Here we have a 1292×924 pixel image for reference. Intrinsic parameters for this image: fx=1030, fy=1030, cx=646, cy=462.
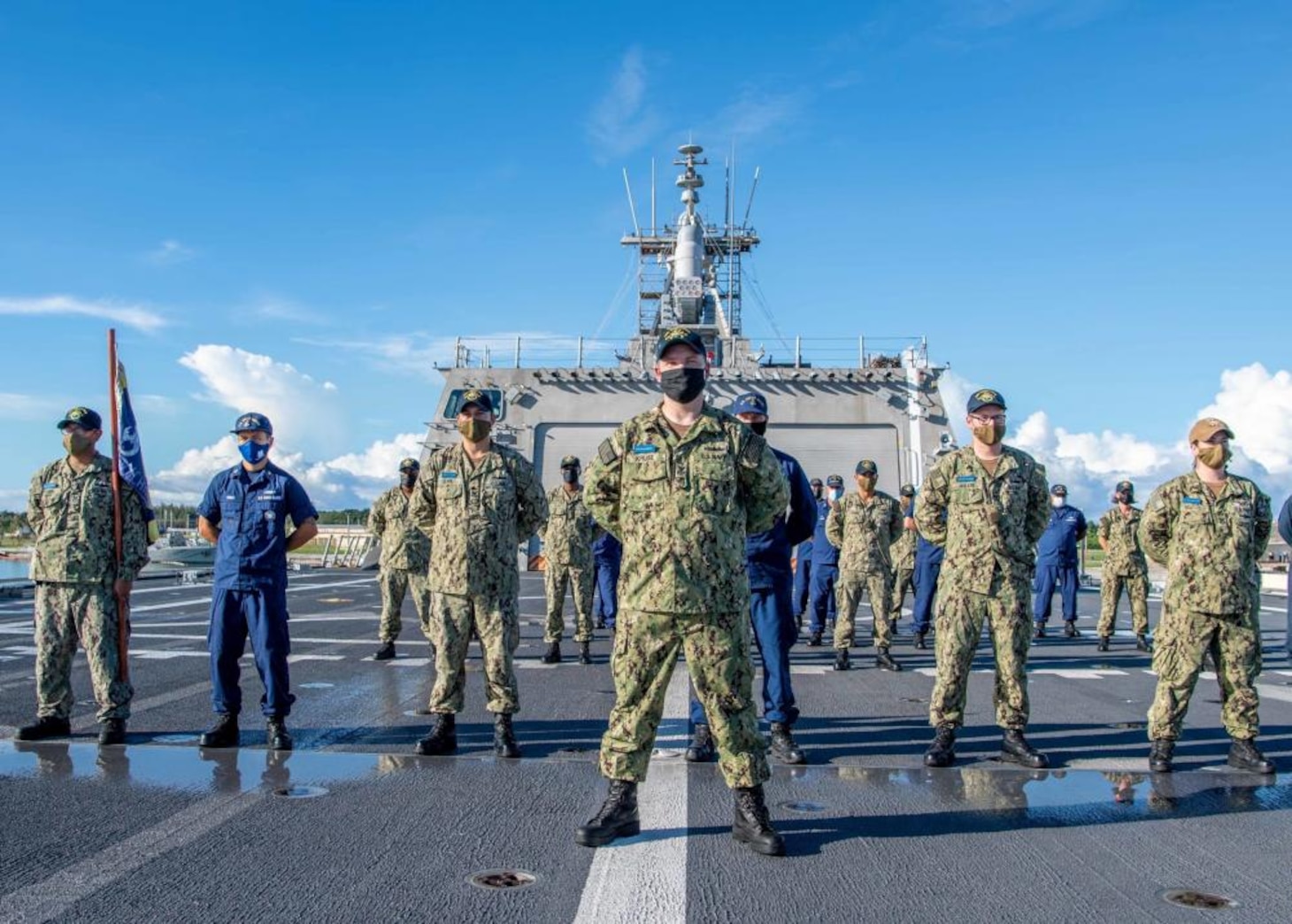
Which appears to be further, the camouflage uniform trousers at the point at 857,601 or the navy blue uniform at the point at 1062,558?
the navy blue uniform at the point at 1062,558

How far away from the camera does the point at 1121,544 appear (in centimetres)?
1188

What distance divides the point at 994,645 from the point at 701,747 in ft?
5.22

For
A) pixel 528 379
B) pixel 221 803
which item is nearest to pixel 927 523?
pixel 221 803

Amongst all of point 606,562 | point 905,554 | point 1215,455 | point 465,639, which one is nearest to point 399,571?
point 606,562

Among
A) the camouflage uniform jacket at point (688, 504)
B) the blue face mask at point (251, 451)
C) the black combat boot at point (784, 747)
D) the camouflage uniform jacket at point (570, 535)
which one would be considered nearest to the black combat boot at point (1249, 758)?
the black combat boot at point (784, 747)

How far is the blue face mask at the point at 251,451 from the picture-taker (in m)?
5.83

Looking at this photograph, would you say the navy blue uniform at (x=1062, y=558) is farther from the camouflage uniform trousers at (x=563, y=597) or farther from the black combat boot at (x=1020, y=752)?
the black combat boot at (x=1020, y=752)

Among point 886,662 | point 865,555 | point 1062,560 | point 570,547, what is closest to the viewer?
point 886,662

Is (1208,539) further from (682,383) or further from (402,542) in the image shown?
(402,542)

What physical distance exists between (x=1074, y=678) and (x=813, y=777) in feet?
16.1

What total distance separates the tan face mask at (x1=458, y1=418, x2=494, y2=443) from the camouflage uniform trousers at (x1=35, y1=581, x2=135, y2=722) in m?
2.22

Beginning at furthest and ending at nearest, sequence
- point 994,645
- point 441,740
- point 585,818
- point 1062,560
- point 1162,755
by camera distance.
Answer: point 1062,560, point 441,740, point 994,645, point 1162,755, point 585,818

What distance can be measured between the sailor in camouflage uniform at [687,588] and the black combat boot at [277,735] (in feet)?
7.68

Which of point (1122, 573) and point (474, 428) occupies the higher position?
point (474, 428)
